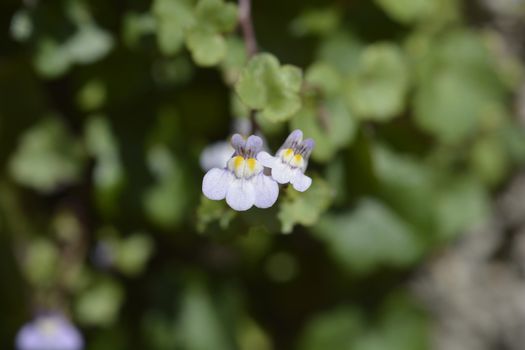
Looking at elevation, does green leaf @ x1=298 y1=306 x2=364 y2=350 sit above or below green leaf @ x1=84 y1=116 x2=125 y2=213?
below

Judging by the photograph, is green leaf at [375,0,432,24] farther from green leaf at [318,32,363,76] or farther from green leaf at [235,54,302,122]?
green leaf at [235,54,302,122]

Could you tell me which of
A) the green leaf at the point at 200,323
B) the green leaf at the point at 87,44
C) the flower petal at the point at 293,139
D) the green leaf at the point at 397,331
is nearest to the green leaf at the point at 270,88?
the flower petal at the point at 293,139

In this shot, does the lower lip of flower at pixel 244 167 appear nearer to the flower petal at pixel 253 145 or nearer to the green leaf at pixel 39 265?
the flower petal at pixel 253 145

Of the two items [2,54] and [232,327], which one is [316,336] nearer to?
[232,327]

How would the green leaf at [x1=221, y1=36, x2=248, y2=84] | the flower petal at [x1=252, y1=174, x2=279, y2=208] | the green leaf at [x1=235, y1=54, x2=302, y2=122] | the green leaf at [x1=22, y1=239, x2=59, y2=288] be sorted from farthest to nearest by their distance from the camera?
1. the green leaf at [x1=22, y1=239, x2=59, y2=288]
2. the green leaf at [x1=221, y1=36, x2=248, y2=84]
3. the green leaf at [x1=235, y1=54, x2=302, y2=122]
4. the flower petal at [x1=252, y1=174, x2=279, y2=208]

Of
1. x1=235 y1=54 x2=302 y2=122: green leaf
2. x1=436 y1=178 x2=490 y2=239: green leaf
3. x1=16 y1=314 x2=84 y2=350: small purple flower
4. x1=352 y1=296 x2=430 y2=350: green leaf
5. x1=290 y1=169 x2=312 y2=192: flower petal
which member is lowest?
x1=290 y1=169 x2=312 y2=192: flower petal

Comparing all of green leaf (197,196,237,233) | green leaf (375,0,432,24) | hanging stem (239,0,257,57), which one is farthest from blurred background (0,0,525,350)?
green leaf (197,196,237,233)

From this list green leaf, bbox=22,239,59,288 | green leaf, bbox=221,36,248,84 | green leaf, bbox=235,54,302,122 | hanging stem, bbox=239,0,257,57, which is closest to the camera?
green leaf, bbox=235,54,302,122
